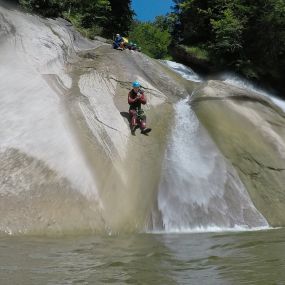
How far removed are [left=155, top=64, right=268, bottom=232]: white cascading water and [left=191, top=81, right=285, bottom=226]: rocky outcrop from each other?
0.40m

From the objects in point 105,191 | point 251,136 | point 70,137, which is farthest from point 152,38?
point 105,191

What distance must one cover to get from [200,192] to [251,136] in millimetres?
3175

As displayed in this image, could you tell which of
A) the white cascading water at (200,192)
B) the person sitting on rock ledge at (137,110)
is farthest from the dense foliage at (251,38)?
the white cascading water at (200,192)

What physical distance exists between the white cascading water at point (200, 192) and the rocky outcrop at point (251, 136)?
40 centimetres

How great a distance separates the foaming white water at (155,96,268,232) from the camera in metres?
10.1

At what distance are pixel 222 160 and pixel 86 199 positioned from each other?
397 cm

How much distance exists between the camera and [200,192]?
10.7 meters

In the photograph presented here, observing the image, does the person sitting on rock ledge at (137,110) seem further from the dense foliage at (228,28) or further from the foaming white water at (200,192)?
the dense foliage at (228,28)

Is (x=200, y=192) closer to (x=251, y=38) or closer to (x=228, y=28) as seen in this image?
(x=228, y=28)

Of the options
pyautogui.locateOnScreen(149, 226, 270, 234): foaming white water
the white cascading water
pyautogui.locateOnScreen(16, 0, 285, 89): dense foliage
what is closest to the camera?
pyautogui.locateOnScreen(149, 226, 270, 234): foaming white water

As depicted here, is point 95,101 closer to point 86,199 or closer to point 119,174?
point 119,174

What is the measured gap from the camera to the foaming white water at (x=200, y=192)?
10.1 metres

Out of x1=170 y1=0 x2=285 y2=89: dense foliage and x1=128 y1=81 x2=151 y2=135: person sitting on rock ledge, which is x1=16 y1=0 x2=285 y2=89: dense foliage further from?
x1=128 y1=81 x2=151 y2=135: person sitting on rock ledge

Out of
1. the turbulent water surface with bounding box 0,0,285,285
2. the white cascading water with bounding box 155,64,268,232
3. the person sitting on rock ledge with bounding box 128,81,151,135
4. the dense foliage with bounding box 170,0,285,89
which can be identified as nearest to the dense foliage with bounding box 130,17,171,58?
the dense foliage with bounding box 170,0,285,89
